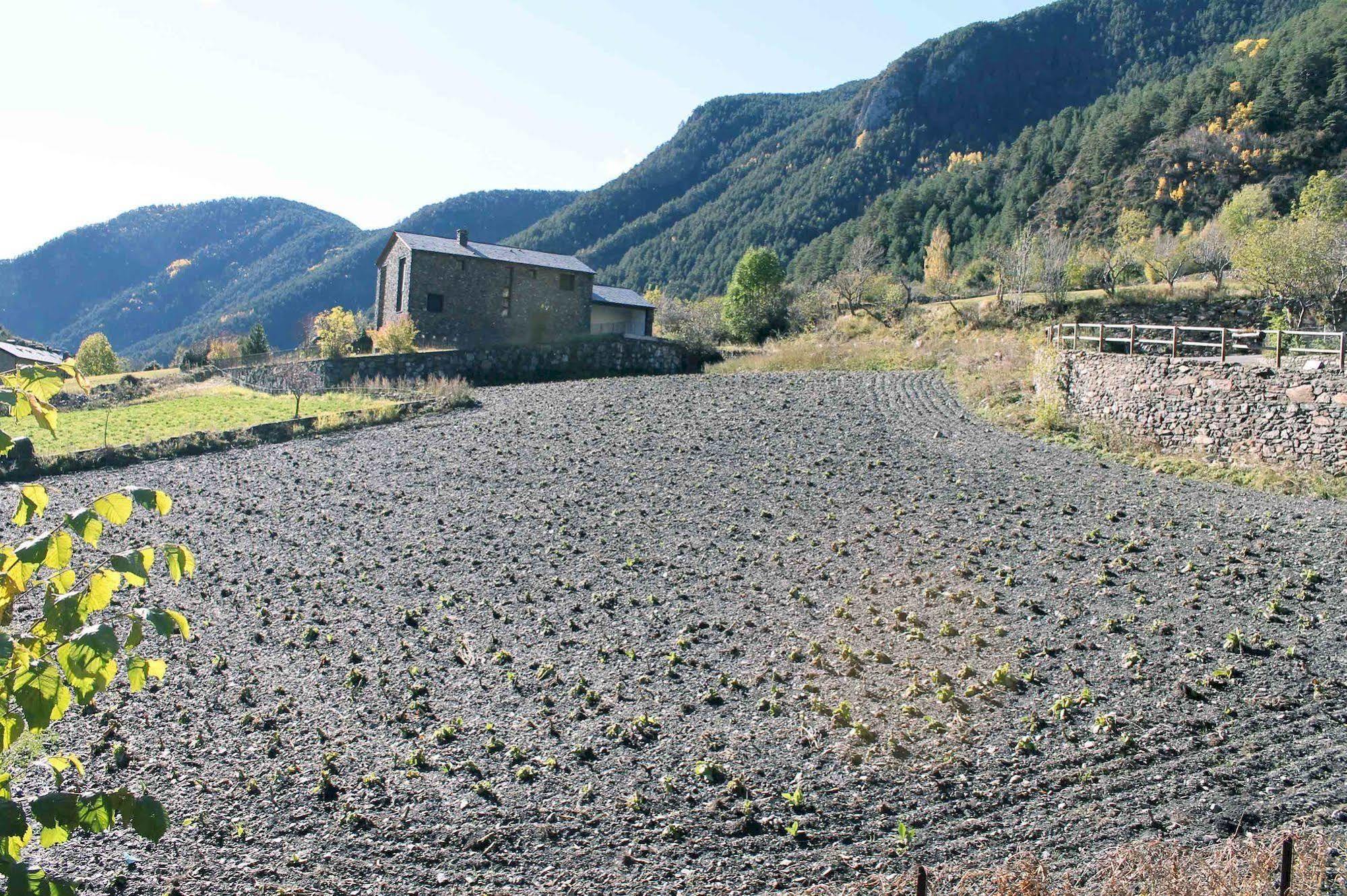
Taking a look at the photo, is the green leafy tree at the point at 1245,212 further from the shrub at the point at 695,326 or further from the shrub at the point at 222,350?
the shrub at the point at 222,350

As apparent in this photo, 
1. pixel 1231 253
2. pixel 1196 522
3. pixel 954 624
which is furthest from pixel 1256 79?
pixel 954 624

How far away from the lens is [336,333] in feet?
138

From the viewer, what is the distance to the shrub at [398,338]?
39219 mm

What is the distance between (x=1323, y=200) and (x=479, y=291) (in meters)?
46.1

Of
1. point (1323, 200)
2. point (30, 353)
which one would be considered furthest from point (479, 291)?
point (1323, 200)

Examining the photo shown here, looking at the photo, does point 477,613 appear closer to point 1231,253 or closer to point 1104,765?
point 1104,765

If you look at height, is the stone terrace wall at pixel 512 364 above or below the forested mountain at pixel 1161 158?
below

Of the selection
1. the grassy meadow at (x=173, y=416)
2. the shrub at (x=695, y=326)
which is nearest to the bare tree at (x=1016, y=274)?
the shrub at (x=695, y=326)

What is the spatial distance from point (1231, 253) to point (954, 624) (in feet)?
135

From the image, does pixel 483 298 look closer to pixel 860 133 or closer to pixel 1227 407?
pixel 1227 407

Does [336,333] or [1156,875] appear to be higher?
[336,333]

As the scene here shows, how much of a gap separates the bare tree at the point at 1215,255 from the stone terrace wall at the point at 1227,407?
24.9m

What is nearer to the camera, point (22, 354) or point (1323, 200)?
point (22, 354)

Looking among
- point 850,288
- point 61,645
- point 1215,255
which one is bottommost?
point 61,645
